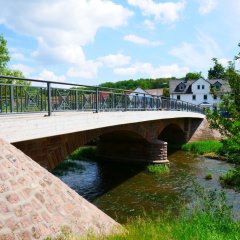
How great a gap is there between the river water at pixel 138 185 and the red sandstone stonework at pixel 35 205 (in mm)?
5345

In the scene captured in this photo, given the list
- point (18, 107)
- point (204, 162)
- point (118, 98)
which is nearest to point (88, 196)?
point (118, 98)

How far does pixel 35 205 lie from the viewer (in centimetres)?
625

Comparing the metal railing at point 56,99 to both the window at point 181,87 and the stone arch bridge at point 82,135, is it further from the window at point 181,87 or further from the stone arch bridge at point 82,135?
the window at point 181,87

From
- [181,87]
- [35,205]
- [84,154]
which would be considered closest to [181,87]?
[181,87]

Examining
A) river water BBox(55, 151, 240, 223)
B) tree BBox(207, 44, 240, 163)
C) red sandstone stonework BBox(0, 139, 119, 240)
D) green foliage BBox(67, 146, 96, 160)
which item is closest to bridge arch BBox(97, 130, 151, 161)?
green foliage BBox(67, 146, 96, 160)

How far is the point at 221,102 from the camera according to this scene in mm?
8523

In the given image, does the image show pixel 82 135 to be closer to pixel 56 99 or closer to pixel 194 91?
pixel 56 99

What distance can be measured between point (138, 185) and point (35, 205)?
13.3 m

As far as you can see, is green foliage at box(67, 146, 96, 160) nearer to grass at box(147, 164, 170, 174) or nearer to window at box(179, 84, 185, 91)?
grass at box(147, 164, 170, 174)

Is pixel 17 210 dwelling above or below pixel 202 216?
above

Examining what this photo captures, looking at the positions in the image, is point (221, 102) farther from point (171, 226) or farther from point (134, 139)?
point (134, 139)

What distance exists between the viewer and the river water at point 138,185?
48.8 ft

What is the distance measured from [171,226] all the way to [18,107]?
5.24m

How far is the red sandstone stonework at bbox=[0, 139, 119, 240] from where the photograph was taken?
573cm
